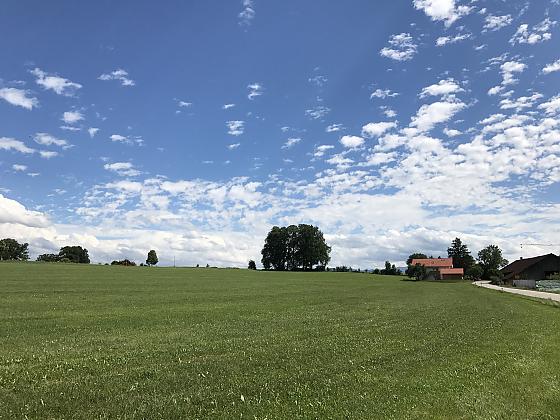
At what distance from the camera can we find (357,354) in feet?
50.7

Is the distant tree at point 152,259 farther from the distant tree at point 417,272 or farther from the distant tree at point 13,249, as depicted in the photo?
the distant tree at point 417,272

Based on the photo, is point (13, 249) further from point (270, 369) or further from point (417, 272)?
point (270, 369)

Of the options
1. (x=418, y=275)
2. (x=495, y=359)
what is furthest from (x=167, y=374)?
(x=418, y=275)

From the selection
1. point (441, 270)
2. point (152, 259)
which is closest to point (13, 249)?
point (152, 259)

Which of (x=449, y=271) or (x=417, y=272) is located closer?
(x=417, y=272)

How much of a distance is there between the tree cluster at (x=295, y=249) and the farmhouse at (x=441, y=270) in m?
38.8

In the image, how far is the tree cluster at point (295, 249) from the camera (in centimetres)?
18538

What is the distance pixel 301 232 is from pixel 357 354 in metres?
173

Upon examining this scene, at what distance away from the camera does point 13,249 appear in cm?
19000

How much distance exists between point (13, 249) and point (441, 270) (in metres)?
176

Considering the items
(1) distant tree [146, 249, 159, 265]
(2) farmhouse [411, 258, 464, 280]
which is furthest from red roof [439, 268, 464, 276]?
(1) distant tree [146, 249, 159, 265]

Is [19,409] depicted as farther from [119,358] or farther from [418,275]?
[418,275]

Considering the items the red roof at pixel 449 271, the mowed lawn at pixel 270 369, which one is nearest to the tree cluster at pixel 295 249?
the red roof at pixel 449 271

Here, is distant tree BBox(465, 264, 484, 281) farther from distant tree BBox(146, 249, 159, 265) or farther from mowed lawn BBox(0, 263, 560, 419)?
mowed lawn BBox(0, 263, 560, 419)
